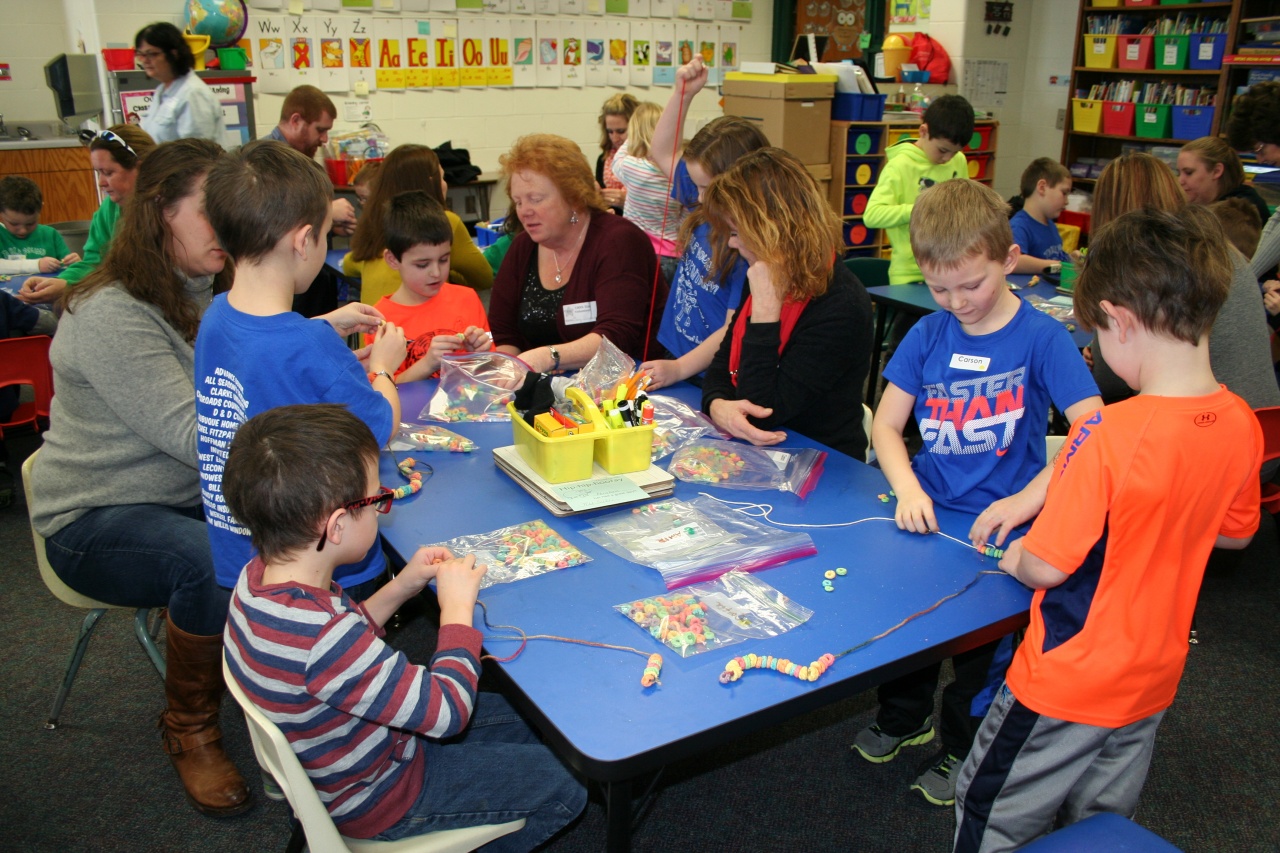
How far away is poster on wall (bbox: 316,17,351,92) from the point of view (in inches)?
231

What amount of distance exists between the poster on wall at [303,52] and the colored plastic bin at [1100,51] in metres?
5.30

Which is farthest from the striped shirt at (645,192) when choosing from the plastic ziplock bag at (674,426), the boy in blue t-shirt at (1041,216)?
the plastic ziplock bag at (674,426)

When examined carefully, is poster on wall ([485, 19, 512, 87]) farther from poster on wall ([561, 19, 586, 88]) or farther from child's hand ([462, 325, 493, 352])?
child's hand ([462, 325, 493, 352])

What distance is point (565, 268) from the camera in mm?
2885

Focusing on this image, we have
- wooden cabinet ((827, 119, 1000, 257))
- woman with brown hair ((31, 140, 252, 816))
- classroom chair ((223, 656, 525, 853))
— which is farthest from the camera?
wooden cabinet ((827, 119, 1000, 257))

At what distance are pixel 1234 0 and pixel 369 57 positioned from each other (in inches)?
215

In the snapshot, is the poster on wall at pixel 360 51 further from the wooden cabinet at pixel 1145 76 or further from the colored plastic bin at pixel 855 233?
the wooden cabinet at pixel 1145 76

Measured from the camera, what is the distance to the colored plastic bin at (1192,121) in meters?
6.02

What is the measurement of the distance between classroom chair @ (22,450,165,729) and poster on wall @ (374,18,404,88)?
14.9ft

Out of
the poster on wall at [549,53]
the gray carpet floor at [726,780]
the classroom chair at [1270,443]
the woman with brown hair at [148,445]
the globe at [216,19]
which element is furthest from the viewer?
the poster on wall at [549,53]

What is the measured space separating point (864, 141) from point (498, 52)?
260cm

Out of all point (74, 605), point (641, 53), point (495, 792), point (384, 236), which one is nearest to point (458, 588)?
point (495, 792)

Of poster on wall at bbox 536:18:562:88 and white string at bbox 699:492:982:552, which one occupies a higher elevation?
poster on wall at bbox 536:18:562:88

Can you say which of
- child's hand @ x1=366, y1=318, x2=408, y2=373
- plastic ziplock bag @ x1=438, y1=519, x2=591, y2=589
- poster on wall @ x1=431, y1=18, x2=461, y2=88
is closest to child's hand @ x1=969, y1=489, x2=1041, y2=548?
plastic ziplock bag @ x1=438, y1=519, x2=591, y2=589
